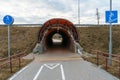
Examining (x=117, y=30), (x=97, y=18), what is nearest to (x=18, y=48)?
(x=117, y=30)

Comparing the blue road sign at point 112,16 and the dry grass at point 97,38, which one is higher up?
the blue road sign at point 112,16

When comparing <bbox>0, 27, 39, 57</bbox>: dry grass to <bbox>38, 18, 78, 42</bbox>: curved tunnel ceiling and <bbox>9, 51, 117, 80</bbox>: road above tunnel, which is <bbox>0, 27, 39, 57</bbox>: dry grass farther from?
<bbox>9, 51, 117, 80</bbox>: road above tunnel

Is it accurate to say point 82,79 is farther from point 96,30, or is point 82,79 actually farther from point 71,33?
point 96,30

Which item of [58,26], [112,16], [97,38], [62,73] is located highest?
[112,16]

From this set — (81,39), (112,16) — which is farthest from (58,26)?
(112,16)

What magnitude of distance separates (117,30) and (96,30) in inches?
169

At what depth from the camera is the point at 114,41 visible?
47.2m

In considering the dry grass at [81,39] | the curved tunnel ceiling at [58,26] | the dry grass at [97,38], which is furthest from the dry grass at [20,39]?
the dry grass at [97,38]

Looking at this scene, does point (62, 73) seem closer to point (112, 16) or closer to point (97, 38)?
point (112, 16)

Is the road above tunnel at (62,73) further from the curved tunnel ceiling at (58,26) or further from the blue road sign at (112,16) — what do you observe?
the curved tunnel ceiling at (58,26)

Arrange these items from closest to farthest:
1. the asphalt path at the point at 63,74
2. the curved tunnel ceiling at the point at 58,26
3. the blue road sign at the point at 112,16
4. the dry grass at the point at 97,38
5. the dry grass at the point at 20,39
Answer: the asphalt path at the point at 63,74 < the blue road sign at the point at 112,16 < the curved tunnel ceiling at the point at 58,26 < the dry grass at the point at 20,39 < the dry grass at the point at 97,38

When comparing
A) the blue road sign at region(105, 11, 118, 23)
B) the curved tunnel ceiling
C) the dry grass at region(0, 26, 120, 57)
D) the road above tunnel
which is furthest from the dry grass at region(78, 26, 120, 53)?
the road above tunnel

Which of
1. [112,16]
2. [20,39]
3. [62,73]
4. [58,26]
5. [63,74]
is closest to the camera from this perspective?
[63,74]

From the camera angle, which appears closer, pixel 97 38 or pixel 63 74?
pixel 63 74
